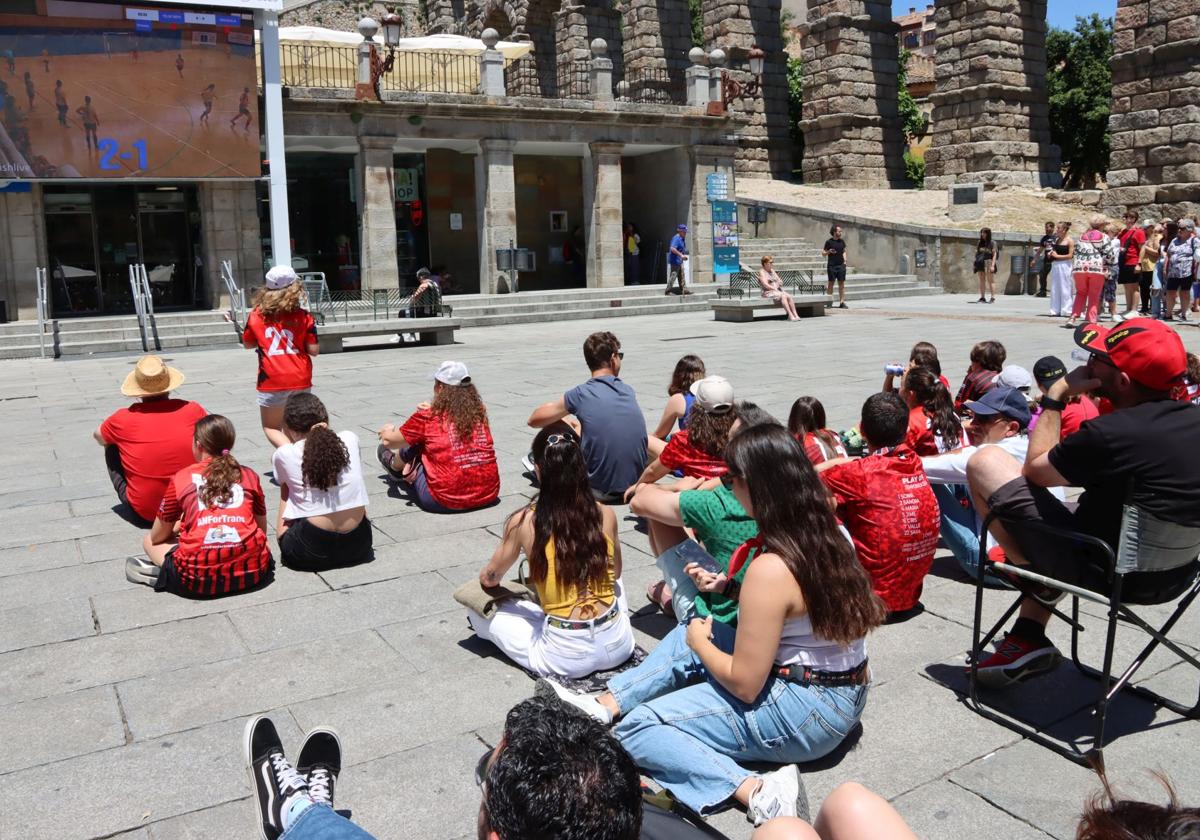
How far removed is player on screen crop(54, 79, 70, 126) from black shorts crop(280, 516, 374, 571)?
15.8 meters

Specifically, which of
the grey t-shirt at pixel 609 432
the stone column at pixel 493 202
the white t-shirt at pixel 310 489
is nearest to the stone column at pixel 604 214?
the stone column at pixel 493 202

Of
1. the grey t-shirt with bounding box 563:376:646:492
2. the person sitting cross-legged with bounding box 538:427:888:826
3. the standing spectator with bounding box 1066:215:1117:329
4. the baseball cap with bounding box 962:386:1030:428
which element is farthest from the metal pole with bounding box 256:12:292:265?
the person sitting cross-legged with bounding box 538:427:888:826

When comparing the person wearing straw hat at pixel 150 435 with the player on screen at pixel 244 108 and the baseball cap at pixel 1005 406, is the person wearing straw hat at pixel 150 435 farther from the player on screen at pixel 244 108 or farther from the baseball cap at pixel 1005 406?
the player on screen at pixel 244 108

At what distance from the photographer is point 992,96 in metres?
31.0

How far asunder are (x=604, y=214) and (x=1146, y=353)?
21968mm

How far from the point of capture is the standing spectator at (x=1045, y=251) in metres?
21.0

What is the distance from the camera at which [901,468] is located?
4.80 meters

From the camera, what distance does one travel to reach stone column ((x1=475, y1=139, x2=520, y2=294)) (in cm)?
2336

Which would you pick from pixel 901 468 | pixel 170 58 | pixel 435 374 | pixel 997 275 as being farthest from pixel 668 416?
pixel 997 275

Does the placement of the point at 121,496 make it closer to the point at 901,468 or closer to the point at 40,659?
the point at 40,659

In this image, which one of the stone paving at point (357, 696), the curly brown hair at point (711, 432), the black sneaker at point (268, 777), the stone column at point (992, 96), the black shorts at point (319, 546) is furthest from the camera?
the stone column at point (992, 96)

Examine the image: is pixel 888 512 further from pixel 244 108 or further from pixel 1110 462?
pixel 244 108

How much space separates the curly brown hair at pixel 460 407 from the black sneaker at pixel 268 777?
3540 mm

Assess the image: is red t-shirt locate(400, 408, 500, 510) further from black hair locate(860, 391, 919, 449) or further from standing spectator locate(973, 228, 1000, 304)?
standing spectator locate(973, 228, 1000, 304)
